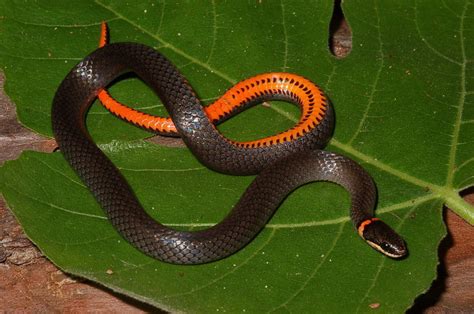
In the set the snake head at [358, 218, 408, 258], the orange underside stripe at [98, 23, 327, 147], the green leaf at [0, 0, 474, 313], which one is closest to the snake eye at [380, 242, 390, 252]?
the snake head at [358, 218, 408, 258]

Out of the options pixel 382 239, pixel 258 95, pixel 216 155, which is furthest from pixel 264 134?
pixel 382 239

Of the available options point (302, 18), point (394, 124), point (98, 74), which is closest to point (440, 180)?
point (394, 124)

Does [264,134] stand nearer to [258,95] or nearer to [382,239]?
[258,95]

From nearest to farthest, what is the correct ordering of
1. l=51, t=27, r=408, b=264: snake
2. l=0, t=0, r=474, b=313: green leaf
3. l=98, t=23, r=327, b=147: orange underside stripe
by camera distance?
l=0, t=0, r=474, b=313: green leaf → l=51, t=27, r=408, b=264: snake → l=98, t=23, r=327, b=147: orange underside stripe

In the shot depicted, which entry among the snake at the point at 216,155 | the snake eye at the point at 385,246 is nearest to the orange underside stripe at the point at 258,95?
the snake at the point at 216,155

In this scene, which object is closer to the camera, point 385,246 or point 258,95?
point 385,246

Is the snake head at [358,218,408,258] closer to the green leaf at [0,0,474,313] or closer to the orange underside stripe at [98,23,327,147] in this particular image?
the green leaf at [0,0,474,313]
